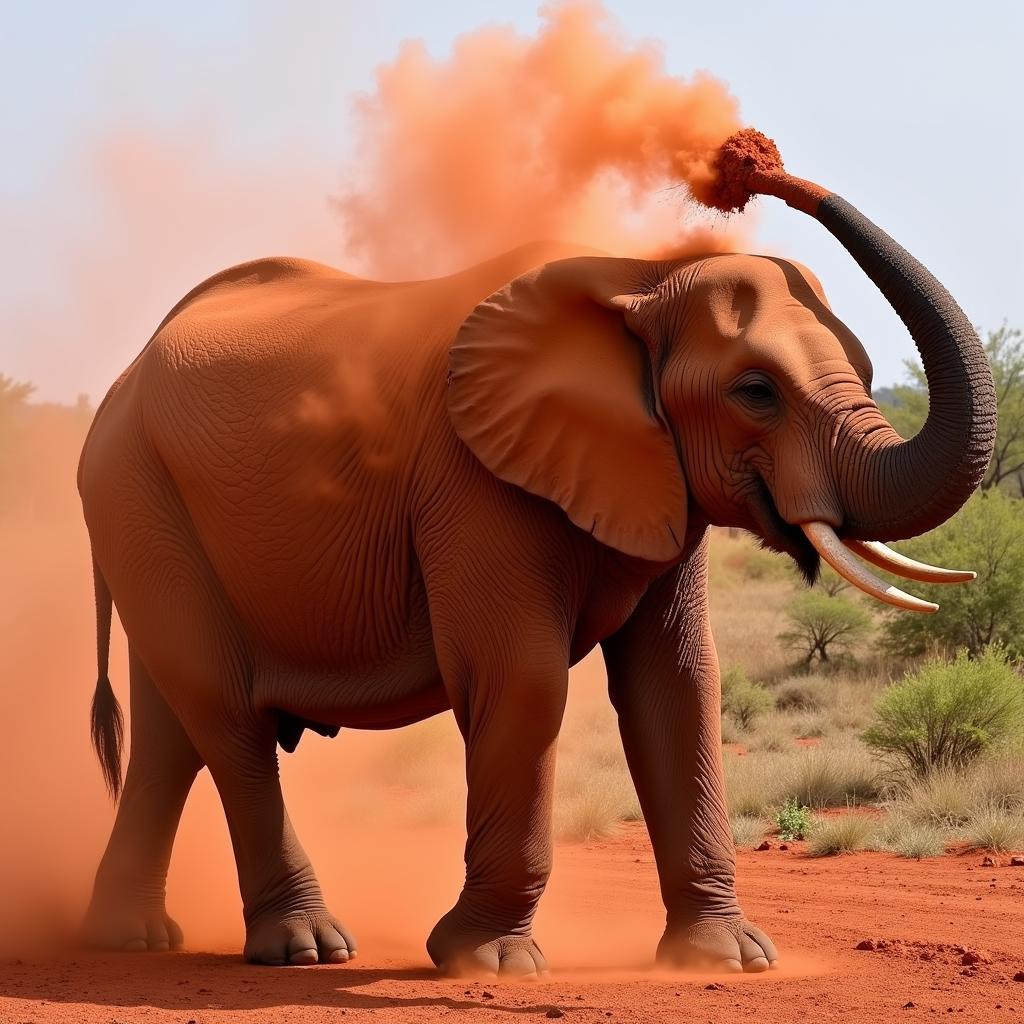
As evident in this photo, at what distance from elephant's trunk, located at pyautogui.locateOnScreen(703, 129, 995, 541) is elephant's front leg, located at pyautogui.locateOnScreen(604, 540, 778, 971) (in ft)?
4.74

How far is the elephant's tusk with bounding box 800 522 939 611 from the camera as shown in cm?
711

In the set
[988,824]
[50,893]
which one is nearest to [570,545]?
[50,893]

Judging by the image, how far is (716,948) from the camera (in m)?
8.41

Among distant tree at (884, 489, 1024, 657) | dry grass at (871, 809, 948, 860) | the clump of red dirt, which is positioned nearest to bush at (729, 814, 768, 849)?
dry grass at (871, 809, 948, 860)

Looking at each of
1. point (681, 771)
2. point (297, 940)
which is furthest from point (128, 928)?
point (681, 771)

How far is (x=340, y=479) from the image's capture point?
8.58 m

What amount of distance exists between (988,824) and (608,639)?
471 centimetres

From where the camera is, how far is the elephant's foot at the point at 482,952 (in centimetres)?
806

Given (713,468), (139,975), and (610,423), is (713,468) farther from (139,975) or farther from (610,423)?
(139,975)

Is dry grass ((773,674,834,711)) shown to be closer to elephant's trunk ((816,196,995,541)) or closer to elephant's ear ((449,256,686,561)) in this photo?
elephant's ear ((449,256,686,561))

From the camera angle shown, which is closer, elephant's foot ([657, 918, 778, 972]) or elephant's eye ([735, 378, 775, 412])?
elephant's eye ([735, 378, 775, 412])

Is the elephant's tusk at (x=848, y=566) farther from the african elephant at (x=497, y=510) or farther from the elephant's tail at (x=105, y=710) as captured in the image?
the elephant's tail at (x=105, y=710)

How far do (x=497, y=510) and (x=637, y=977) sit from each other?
86.9 inches

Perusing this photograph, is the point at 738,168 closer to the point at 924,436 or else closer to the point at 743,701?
the point at 924,436
